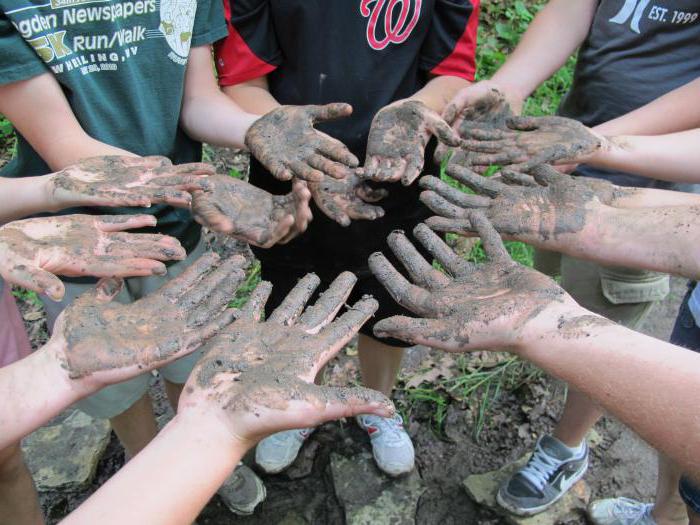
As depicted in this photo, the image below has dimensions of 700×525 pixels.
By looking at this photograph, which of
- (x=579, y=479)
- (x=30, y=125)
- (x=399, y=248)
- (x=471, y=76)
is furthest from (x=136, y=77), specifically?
(x=579, y=479)

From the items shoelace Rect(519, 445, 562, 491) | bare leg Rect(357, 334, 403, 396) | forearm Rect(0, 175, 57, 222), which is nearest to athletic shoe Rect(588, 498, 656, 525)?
shoelace Rect(519, 445, 562, 491)

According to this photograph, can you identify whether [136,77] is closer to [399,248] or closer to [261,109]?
[261,109]

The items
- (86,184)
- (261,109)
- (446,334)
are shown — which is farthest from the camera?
(261,109)

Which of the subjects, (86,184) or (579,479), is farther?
(579,479)

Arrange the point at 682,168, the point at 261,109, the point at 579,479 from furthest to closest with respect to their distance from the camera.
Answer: the point at 579,479 < the point at 261,109 < the point at 682,168

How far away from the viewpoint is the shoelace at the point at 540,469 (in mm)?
2316

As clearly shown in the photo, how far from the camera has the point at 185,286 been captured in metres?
1.57

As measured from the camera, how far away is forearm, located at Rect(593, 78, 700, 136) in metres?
1.88

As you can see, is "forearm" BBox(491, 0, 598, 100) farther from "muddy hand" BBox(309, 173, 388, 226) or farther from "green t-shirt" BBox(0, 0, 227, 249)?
"green t-shirt" BBox(0, 0, 227, 249)

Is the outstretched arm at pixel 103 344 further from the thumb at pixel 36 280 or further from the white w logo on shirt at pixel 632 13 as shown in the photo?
the white w logo on shirt at pixel 632 13

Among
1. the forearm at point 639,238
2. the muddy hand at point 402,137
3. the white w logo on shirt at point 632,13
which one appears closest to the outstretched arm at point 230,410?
the muddy hand at point 402,137

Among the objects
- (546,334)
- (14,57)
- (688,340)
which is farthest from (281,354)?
(688,340)

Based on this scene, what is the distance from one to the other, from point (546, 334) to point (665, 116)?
41.1 inches

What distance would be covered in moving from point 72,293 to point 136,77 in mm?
761
